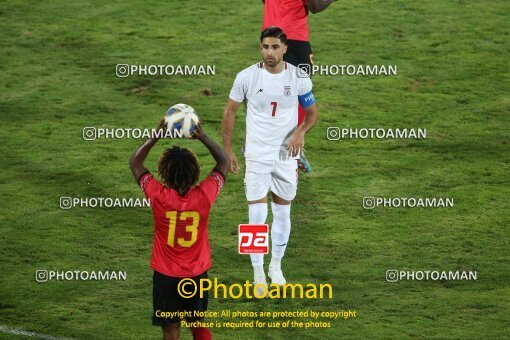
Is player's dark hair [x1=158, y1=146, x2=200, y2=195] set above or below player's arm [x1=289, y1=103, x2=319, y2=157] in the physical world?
above

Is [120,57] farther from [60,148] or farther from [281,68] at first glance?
[281,68]

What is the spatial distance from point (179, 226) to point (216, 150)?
2.19ft

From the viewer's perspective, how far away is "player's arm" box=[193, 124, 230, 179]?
30.0 feet

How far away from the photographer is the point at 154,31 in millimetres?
19547

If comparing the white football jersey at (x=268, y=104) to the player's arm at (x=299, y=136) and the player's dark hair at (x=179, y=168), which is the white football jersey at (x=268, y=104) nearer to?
the player's arm at (x=299, y=136)

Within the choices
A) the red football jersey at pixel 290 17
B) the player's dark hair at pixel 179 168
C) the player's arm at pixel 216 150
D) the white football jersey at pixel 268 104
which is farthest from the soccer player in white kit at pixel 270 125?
the player's dark hair at pixel 179 168

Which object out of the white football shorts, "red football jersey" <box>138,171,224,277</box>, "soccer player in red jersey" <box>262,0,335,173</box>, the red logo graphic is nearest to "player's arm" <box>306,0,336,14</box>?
"soccer player in red jersey" <box>262,0,335,173</box>

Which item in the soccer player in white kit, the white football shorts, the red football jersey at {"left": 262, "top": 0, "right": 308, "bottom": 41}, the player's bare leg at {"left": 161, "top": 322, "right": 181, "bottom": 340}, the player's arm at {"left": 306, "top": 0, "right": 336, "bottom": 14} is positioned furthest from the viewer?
the red football jersey at {"left": 262, "top": 0, "right": 308, "bottom": 41}

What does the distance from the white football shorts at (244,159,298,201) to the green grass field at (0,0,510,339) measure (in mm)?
945

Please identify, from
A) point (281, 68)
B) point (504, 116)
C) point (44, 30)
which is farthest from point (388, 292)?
point (44, 30)

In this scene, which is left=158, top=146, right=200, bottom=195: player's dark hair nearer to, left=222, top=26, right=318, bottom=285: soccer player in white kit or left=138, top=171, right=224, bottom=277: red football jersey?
left=138, top=171, right=224, bottom=277: red football jersey

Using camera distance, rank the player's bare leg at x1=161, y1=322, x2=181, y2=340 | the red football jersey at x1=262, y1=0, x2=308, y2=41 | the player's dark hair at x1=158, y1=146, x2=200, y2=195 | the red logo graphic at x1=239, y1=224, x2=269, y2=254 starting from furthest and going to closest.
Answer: the red football jersey at x1=262, y1=0, x2=308, y2=41 < the red logo graphic at x1=239, y1=224, x2=269, y2=254 < the player's bare leg at x1=161, y1=322, x2=181, y2=340 < the player's dark hair at x1=158, y1=146, x2=200, y2=195

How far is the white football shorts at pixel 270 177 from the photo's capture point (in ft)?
38.0

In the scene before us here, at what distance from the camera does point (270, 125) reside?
11523 mm
